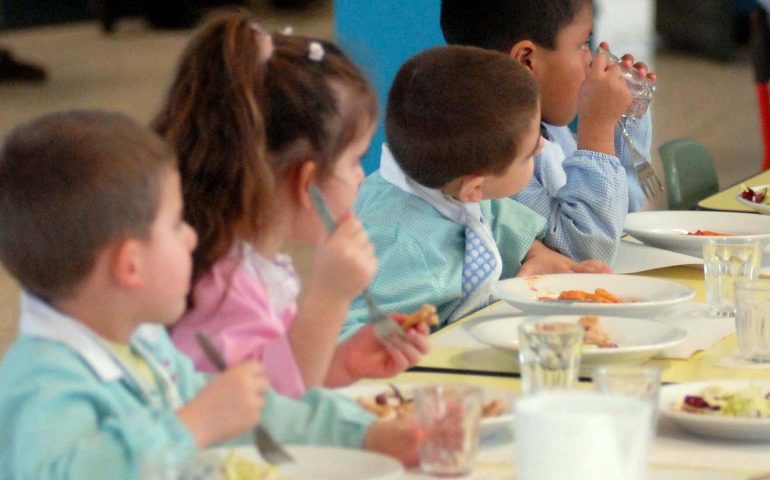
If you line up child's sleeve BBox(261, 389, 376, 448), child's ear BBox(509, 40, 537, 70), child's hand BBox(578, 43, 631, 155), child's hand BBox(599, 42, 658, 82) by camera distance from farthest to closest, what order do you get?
child's ear BBox(509, 40, 537, 70) → child's hand BBox(599, 42, 658, 82) → child's hand BBox(578, 43, 631, 155) → child's sleeve BBox(261, 389, 376, 448)

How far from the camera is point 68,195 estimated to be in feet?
4.55

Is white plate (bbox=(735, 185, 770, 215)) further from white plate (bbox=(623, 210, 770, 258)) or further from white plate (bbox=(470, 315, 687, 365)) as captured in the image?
white plate (bbox=(470, 315, 687, 365))

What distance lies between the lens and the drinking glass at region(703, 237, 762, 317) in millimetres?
2229

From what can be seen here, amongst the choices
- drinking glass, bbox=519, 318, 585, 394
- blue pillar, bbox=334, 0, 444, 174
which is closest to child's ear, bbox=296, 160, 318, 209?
drinking glass, bbox=519, 318, 585, 394

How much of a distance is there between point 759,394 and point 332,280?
1.66ft

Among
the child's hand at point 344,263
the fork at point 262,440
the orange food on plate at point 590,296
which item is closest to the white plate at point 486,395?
the child's hand at point 344,263

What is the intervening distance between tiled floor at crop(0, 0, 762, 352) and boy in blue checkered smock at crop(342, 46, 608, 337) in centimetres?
325

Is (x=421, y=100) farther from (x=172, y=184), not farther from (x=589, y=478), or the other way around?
(x=589, y=478)

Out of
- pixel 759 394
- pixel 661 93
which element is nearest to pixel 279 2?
pixel 661 93

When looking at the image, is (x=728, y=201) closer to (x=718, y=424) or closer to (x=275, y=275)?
(x=275, y=275)

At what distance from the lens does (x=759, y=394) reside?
1.63m

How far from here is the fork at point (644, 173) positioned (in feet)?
9.81

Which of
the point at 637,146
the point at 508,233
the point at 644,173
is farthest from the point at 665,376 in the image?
the point at 637,146

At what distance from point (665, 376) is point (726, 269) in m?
0.45
